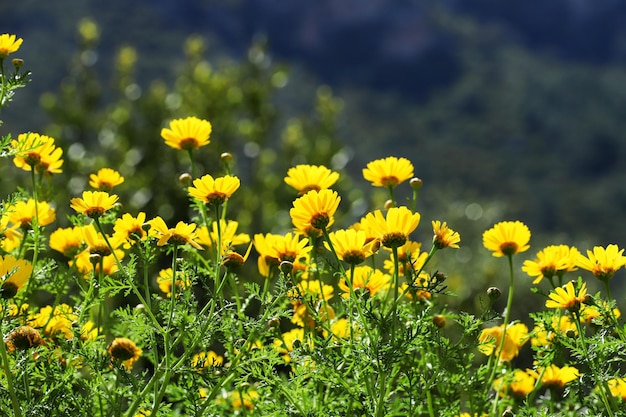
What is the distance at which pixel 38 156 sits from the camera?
2.03m

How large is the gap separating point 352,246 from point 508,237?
0.55m

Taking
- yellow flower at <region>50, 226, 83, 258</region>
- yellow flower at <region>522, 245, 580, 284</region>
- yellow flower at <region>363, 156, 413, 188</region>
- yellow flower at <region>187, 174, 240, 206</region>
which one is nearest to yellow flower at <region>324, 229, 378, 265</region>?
yellow flower at <region>187, 174, 240, 206</region>

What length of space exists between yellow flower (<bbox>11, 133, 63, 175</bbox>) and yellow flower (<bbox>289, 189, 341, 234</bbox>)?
2.10 ft

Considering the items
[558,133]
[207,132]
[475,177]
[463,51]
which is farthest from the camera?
[463,51]

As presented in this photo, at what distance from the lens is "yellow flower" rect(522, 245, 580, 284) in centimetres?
198

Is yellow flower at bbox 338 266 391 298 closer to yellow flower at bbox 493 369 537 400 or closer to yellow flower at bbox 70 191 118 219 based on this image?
yellow flower at bbox 493 369 537 400

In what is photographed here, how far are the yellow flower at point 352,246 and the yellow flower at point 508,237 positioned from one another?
45cm

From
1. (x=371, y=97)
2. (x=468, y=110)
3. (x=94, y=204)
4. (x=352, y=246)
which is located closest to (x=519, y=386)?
(x=352, y=246)

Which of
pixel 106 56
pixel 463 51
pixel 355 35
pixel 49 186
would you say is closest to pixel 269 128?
pixel 49 186

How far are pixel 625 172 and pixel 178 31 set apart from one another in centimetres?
4566

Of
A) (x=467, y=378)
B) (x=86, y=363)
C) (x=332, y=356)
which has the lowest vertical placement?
(x=86, y=363)

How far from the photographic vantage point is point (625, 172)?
216 ft

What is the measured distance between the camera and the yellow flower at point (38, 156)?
Answer: 1.71 m

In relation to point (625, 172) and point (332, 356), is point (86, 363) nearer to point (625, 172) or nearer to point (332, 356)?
point (332, 356)
